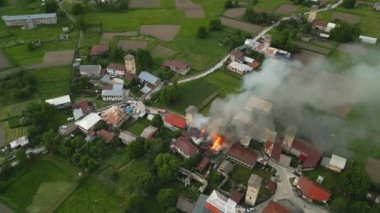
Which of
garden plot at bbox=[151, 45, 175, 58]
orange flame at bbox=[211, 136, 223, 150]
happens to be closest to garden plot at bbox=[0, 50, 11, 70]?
garden plot at bbox=[151, 45, 175, 58]

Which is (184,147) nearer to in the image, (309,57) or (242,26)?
(309,57)

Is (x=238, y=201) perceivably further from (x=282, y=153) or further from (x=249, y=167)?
(x=282, y=153)

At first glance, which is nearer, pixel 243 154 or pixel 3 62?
pixel 243 154

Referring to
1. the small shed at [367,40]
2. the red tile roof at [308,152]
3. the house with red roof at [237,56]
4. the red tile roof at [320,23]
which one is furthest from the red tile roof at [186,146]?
the small shed at [367,40]

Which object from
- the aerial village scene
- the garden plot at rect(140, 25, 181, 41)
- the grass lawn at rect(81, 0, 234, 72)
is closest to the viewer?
the aerial village scene

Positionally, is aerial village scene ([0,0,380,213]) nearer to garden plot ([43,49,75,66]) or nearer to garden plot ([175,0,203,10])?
garden plot ([43,49,75,66])

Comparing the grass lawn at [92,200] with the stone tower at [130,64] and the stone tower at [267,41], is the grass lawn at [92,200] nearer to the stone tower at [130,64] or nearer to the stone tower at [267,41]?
the stone tower at [130,64]

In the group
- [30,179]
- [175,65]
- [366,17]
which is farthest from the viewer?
[366,17]

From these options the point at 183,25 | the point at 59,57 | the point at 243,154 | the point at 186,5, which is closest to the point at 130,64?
the point at 59,57
